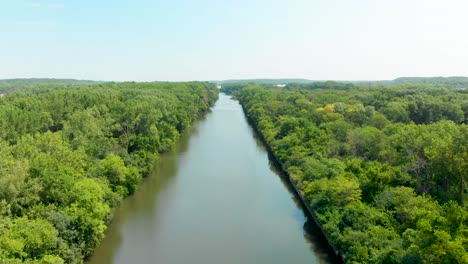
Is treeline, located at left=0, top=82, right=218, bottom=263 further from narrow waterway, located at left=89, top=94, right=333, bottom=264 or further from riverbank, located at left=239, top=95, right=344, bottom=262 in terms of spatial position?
riverbank, located at left=239, top=95, right=344, bottom=262

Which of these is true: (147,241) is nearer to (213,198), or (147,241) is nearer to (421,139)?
(213,198)

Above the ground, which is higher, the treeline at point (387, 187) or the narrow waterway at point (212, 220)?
the treeline at point (387, 187)

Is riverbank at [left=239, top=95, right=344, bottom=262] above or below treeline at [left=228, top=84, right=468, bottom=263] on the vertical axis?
below

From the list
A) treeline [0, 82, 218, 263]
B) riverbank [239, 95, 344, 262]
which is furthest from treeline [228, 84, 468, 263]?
treeline [0, 82, 218, 263]

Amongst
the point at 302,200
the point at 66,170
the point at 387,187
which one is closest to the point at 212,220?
the point at 302,200

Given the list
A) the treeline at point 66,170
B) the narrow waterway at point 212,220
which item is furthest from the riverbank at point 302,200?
the treeline at point 66,170

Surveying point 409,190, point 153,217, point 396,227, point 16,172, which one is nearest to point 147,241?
point 153,217

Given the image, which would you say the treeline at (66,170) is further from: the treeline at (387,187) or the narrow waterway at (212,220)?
the treeline at (387,187)
